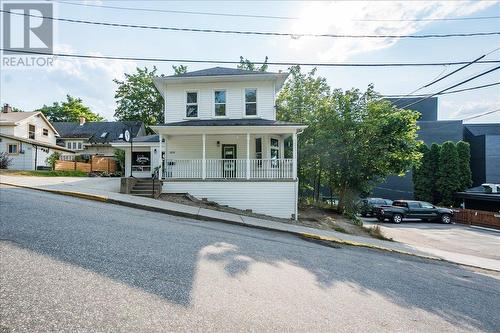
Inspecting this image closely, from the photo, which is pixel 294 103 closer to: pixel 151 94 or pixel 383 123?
pixel 383 123

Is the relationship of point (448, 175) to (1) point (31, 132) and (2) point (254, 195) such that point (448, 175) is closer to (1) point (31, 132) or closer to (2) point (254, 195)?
(2) point (254, 195)

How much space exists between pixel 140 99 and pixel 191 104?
75.7 ft

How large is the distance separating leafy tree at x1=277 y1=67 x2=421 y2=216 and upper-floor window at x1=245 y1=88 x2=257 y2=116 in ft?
15.0

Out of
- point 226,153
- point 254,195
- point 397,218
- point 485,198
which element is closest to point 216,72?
point 226,153

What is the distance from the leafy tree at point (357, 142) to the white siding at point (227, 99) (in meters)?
4.07

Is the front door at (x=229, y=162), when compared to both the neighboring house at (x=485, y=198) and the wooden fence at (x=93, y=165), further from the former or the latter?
the neighboring house at (x=485, y=198)

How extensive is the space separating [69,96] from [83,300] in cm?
6043

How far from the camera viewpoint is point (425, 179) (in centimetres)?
2686

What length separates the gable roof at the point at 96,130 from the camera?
110ft

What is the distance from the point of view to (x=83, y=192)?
1095 cm

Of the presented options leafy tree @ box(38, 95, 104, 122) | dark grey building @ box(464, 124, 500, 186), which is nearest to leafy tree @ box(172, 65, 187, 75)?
leafy tree @ box(38, 95, 104, 122)

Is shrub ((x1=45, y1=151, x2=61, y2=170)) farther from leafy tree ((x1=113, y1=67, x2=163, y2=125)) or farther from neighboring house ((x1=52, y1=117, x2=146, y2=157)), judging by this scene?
leafy tree ((x1=113, y1=67, x2=163, y2=125))

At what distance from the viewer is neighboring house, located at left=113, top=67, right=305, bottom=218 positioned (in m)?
13.3

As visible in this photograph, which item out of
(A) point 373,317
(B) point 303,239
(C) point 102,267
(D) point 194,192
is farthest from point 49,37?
(A) point 373,317
